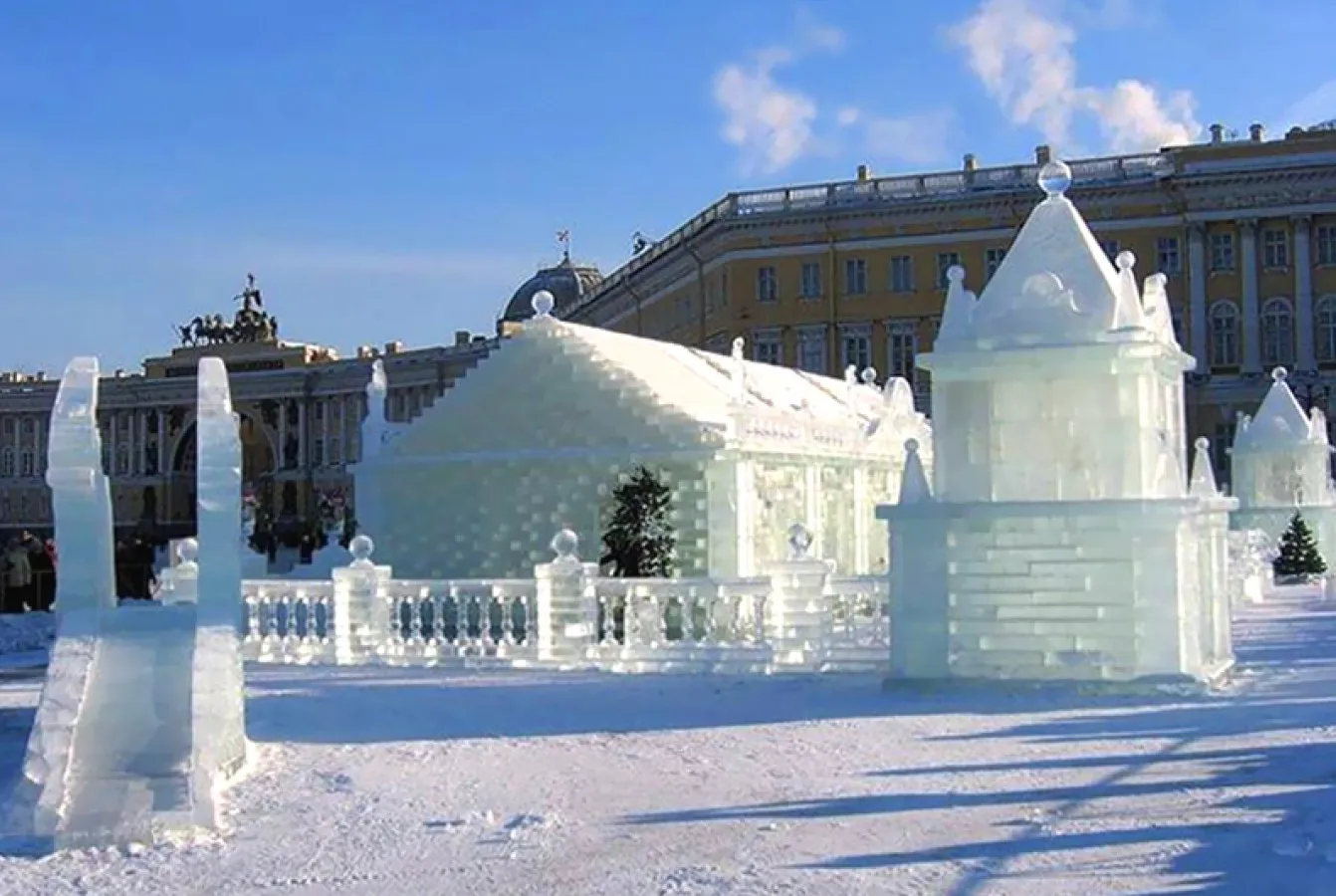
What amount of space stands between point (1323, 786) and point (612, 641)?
816cm

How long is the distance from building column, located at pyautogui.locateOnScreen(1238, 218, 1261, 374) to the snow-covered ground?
43.5 m

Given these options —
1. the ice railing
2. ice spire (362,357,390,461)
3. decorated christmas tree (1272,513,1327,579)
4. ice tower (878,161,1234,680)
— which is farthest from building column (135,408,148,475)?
ice tower (878,161,1234,680)

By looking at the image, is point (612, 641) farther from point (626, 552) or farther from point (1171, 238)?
point (1171, 238)

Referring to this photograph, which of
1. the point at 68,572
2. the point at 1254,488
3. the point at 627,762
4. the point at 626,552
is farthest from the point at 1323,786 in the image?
the point at 1254,488

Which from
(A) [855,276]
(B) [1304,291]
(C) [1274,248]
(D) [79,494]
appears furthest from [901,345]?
(D) [79,494]

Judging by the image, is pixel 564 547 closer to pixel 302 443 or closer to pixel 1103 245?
pixel 1103 245

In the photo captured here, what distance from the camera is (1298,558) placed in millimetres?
32844

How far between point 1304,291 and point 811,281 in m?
15.7

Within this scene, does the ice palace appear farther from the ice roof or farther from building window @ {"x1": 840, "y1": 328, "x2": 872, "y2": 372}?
building window @ {"x1": 840, "y1": 328, "x2": 872, "y2": 372}

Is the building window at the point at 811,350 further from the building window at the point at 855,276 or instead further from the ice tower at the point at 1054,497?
the ice tower at the point at 1054,497

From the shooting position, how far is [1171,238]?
181 ft

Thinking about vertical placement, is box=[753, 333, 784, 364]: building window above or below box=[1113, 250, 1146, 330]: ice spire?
above

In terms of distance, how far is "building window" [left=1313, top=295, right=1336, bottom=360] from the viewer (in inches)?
2114

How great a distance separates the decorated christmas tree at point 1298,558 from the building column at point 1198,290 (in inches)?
870
